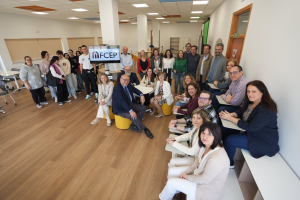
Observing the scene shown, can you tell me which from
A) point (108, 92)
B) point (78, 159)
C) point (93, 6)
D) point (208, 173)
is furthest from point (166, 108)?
point (93, 6)

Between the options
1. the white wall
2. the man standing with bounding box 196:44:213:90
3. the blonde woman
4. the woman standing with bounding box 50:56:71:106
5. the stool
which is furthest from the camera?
the woman standing with bounding box 50:56:71:106

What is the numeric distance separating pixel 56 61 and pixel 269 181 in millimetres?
5772

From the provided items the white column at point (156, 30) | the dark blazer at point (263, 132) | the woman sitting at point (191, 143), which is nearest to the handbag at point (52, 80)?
the woman sitting at point (191, 143)

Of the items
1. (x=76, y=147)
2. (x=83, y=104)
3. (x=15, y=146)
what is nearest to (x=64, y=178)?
(x=76, y=147)

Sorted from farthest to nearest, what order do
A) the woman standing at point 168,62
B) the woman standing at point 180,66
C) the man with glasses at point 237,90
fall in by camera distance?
the woman standing at point 168,62 → the woman standing at point 180,66 → the man with glasses at point 237,90

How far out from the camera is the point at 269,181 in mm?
1551

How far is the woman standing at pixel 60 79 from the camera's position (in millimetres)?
4734

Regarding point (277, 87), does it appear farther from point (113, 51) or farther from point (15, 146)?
point (15, 146)

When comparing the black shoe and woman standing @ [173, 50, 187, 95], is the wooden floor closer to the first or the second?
the black shoe

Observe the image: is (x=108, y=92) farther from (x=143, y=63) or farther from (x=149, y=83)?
(x=143, y=63)

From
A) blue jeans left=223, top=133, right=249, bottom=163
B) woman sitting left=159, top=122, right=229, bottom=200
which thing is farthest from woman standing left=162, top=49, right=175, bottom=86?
woman sitting left=159, top=122, right=229, bottom=200

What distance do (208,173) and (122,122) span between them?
245cm

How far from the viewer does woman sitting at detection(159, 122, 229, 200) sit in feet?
4.77

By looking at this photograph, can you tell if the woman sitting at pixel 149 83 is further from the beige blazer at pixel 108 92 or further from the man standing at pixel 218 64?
the man standing at pixel 218 64
